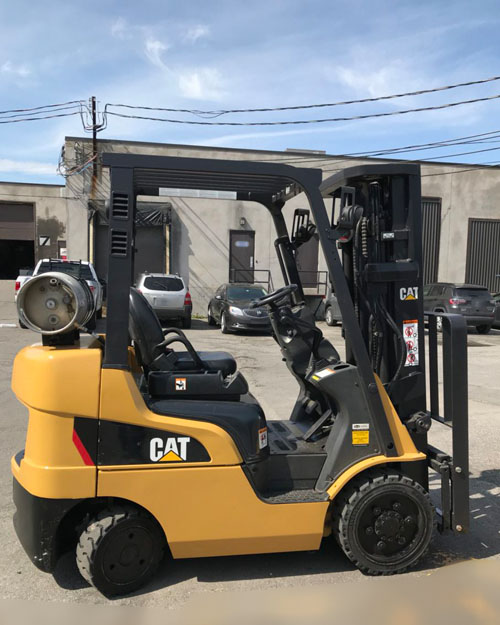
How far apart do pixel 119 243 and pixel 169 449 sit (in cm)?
119

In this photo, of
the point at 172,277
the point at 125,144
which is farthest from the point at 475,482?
the point at 125,144

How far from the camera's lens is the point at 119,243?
290 centimetres

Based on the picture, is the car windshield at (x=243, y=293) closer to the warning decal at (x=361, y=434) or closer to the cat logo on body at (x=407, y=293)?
the cat logo on body at (x=407, y=293)

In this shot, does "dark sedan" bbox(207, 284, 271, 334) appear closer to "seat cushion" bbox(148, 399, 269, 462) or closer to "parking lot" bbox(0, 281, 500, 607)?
"parking lot" bbox(0, 281, 500, 607)

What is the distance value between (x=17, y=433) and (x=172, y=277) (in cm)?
1155

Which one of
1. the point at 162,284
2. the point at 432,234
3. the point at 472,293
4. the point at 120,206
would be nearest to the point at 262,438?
the point at 120,206

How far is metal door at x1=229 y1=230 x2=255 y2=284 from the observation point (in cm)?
2212

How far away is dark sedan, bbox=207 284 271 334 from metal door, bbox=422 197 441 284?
10559 mm

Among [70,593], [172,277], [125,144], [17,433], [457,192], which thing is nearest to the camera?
[70,593]

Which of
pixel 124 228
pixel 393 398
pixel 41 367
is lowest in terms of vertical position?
pixel 393 398

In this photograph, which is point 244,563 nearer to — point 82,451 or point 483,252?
point 82,451

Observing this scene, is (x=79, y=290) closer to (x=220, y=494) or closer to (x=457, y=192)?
(x=220, y=494)

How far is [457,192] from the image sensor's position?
79.7 ft

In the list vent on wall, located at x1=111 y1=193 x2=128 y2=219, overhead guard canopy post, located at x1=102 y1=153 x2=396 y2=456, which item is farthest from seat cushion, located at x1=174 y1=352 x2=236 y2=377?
vent on wall, located at x1=111 y1=193 x2=128 y2=219
